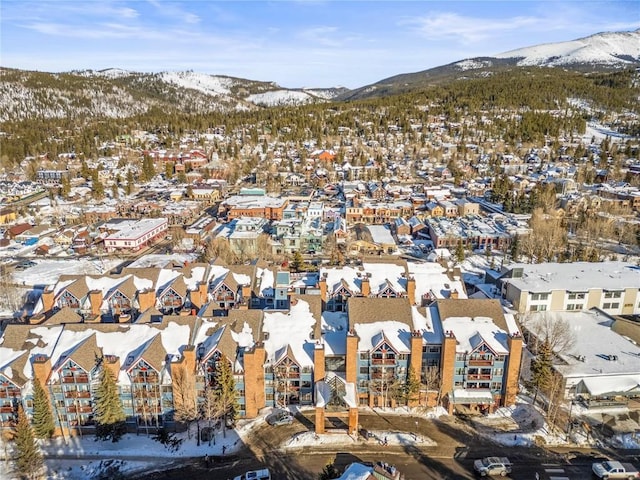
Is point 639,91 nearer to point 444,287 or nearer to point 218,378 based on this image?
point 444,287

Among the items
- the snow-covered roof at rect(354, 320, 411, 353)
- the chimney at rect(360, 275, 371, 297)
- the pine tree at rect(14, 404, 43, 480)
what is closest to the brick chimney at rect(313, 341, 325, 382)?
the snow-covered roof at rect(354, 320, 411, 353)

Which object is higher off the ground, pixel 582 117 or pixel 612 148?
pixel 582 117

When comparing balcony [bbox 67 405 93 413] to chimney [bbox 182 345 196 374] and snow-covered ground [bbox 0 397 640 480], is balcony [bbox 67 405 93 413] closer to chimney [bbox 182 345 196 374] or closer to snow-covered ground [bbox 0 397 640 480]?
snow-covered ground [bbox 0 397 640 480]

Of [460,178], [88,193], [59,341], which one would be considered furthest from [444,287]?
[88,193]

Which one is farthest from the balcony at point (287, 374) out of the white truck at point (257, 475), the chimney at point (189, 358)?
the white truck at point (257, 475)

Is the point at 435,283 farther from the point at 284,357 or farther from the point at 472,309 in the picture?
the point at 284,357
